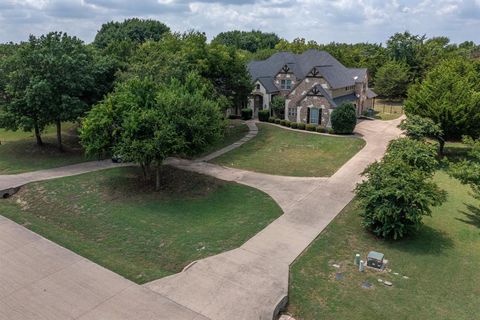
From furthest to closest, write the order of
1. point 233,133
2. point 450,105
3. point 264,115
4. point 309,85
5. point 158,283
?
point 264,115 → point 309,85 → point 233,133 → point 450,105 → point 158,283

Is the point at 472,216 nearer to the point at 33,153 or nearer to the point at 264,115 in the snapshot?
the point at 264,115

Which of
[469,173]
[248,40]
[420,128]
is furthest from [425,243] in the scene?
[248,40]

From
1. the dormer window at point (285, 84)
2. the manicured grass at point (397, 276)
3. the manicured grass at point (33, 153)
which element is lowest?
the manicured grass at point (397, 276)

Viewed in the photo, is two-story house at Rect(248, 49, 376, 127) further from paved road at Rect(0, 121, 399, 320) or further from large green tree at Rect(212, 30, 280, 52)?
large green tree at Rect(212, 30, 280, 52)

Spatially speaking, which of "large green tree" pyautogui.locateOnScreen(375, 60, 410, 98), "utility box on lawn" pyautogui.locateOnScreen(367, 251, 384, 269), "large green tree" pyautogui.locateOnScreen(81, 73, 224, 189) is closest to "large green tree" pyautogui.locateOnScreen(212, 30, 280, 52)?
"large green tree" pyautogui.locateOnScreen(375, 60, 410, 98)

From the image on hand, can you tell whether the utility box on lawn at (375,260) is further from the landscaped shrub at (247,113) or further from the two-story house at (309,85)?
the landscaped shrub at (247,113)

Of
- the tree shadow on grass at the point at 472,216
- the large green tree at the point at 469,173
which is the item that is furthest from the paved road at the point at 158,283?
the tree shadow on grass at the point at 472,216
